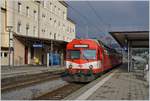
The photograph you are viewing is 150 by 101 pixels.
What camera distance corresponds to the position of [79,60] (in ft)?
72.4

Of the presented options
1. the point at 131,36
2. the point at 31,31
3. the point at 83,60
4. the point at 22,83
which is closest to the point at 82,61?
the point at 83,60

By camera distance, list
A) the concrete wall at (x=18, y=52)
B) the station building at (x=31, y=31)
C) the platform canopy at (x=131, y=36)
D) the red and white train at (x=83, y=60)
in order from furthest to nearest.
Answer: the concrete wall at (x=18, y=52) < the station building at (x=31, y=31) < the platform canopy at (x=131, y=36) < the red and white train at (x=83, y=60)

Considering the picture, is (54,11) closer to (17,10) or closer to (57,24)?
(57,24)

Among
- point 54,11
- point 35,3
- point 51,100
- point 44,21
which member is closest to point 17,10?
point 35,3

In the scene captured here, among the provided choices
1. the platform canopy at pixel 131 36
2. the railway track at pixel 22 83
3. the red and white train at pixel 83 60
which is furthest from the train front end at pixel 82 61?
the platform canopy at pixel 131 36

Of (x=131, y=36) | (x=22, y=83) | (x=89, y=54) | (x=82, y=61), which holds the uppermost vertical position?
(x=131, y=36)

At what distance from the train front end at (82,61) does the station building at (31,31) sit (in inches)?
705

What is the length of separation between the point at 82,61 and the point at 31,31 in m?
35.5

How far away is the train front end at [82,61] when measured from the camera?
863 inches

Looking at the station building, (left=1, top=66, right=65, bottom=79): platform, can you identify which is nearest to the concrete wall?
the station building

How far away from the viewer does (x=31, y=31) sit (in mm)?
56625

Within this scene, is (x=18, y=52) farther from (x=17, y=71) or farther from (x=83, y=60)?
(x=83, y=60)

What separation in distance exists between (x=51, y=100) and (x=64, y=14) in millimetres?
67551

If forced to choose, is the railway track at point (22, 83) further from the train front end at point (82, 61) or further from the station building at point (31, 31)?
the station building at point (31, 31)
